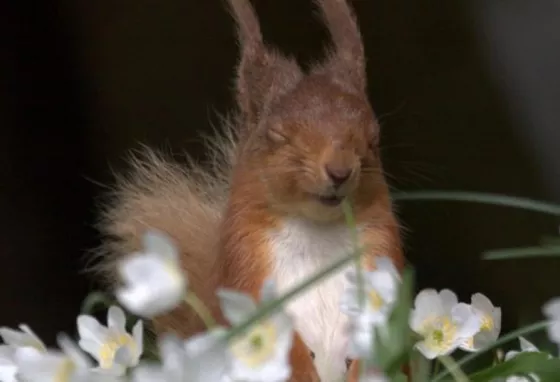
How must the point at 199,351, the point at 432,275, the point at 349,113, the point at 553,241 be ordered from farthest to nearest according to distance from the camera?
the point at 432,275
the point at 349,113
the point at 553,241
the point at 199,351

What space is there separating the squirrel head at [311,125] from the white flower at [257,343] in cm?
16

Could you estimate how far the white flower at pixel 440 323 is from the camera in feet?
1.34

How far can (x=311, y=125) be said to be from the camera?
51 cm

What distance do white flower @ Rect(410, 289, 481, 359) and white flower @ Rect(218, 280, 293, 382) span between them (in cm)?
10

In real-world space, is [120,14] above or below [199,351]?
above

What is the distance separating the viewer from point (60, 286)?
94cm

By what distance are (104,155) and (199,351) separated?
69cm

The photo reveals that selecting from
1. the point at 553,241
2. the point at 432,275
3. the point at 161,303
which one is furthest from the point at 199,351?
the point at 432,275

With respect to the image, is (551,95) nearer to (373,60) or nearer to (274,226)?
(373,60)

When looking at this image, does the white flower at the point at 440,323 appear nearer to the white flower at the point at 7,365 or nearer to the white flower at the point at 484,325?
the white flower at the point at 484,325

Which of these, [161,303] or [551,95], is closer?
[161,303]

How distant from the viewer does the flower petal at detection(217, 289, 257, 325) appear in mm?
320

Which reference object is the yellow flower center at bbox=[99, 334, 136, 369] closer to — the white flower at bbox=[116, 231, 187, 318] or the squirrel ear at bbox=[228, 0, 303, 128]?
the white flower at bbox=[116, 231, 187, 318]

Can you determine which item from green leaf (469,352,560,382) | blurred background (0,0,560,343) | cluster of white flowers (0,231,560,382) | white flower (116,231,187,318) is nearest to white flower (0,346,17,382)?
cluster of white flowers (0,231,560,382)
